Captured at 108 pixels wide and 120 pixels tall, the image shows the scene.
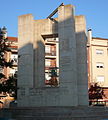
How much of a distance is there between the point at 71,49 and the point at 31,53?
12.5 ft

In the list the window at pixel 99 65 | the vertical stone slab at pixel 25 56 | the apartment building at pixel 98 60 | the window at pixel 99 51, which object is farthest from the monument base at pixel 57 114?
the window at pixel 99 51

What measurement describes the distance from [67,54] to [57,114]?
5404mm

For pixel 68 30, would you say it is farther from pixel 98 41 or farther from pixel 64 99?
pixel 98 41

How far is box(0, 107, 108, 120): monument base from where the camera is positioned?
59.9 feet

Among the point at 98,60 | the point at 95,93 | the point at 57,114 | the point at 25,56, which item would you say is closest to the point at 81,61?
the point at 25,56

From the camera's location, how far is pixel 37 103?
72.5 feet

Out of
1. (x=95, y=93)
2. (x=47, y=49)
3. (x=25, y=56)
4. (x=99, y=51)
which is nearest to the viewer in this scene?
(x=25, y=56)

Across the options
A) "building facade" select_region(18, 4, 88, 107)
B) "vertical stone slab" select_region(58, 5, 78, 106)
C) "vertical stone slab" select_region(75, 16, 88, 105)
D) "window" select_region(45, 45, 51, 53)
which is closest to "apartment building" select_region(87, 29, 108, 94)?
"window" select_region(45, 45, 51, 53)

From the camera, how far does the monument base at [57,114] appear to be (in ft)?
59.9

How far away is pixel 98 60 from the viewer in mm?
56562

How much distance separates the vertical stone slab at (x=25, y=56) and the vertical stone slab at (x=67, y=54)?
2902mm

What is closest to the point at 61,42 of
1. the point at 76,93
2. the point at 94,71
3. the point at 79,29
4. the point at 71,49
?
the point at 71,49

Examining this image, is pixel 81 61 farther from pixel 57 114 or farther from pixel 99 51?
pixel 99 51

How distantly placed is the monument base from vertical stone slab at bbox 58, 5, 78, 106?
2157 millimetres
